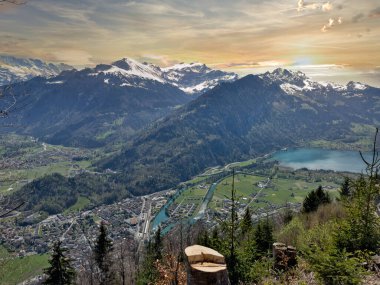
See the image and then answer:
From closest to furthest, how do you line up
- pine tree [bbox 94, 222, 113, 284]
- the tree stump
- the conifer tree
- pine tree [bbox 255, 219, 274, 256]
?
the tree stump, the conifer tree, pine tree [bbox 255, 219, 274, 256], pine tree [bbox 94, 222, 113, 284]

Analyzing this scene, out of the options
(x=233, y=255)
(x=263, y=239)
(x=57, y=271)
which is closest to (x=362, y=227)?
(x=233, y=255)

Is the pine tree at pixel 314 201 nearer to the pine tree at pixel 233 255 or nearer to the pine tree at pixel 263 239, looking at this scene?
the pine tree at pixel 263 239

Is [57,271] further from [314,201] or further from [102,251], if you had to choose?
[314,201]

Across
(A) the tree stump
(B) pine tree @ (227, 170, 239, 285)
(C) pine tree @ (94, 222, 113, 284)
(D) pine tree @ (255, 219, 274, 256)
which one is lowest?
(C) pine tree @ (94, 222, 113, 284)

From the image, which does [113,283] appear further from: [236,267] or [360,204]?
[360,204]

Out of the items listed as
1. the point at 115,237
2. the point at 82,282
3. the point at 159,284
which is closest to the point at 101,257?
the point at 159,284

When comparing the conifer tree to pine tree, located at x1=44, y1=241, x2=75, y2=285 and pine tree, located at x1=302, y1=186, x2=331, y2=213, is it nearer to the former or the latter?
pine tree, located at x1=44, y1=241, x2=75, y2=285

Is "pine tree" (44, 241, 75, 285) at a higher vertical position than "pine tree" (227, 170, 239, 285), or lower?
lower

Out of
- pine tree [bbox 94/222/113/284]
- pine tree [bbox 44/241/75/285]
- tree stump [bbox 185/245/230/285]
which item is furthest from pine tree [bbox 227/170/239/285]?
pine tree [bbox 94/222/113/284]
